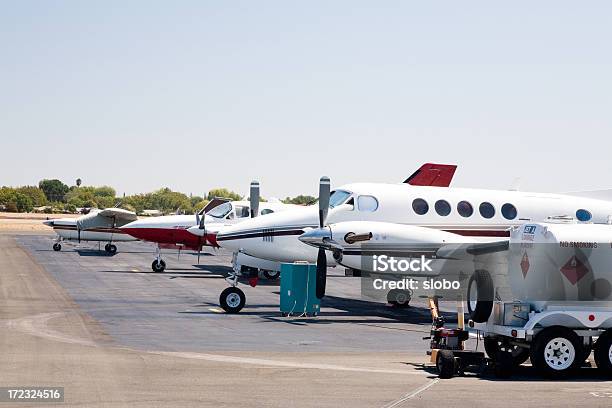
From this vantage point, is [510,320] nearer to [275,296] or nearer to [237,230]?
[237,230]

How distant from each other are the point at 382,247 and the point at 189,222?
21532mm

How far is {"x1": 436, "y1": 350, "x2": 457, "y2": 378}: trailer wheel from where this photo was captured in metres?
17.5

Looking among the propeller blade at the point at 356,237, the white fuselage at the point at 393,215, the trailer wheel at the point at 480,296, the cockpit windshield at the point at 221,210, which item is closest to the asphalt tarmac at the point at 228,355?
the trailer wheel at the point at 480,296

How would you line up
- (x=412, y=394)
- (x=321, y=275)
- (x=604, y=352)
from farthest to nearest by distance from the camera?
1. (x=321, y=275)
2. (x=604, y=352)
3. (x=412, y=394)

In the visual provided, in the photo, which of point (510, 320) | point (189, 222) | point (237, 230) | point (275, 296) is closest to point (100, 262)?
point (189, 222)

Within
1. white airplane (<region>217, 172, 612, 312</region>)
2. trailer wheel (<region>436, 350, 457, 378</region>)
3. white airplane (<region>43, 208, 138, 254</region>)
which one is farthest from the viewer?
white airplane (<region>43, 208, 138, 254</region>)

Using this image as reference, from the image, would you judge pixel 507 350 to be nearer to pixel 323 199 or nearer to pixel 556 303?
pixel 556 303

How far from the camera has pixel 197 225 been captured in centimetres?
4581

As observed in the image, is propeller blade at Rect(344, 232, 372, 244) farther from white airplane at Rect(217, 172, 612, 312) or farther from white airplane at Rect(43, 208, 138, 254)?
white airplane at Rect(43, 208, 138, 254)

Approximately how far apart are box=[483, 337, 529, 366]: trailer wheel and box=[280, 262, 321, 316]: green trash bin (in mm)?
10268

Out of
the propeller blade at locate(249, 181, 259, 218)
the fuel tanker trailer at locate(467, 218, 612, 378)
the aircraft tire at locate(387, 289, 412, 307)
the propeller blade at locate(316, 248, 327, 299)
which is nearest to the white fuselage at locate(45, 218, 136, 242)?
the propeller blade at locate(249, 181, 259, 218)

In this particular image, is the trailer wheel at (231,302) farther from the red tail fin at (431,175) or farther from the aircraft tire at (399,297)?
the red tail fin at (431,175)

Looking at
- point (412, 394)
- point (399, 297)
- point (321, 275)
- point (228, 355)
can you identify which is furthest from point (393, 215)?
point (412, 394)

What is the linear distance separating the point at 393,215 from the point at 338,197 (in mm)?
1822
